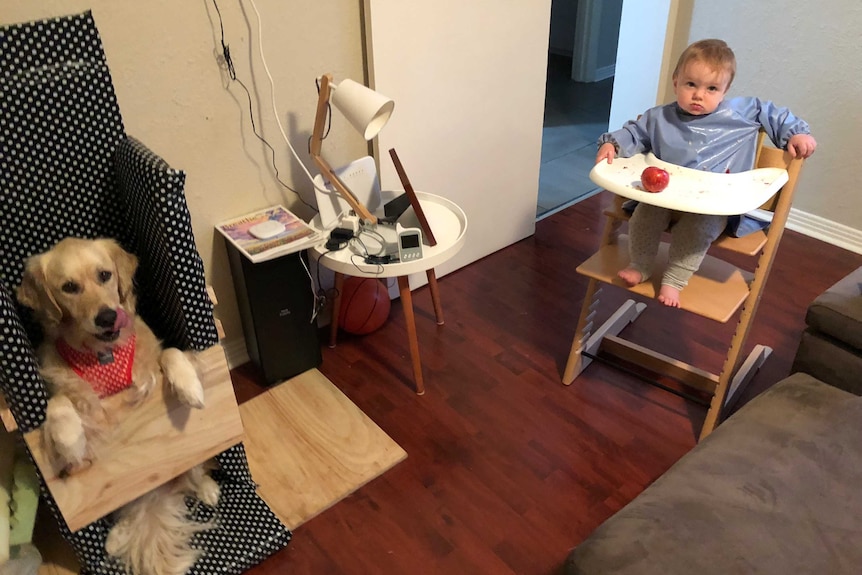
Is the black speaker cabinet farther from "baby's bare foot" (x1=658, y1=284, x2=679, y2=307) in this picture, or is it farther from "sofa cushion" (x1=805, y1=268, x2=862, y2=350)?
"sofa cushion" (x1=805, y1=268, x2=862, y2=350)

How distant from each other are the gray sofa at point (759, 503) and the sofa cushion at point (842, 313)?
0.47ft

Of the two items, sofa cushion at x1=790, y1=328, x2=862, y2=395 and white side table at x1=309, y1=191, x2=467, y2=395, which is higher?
white side table at x1=309, y1=191, x2=467, y2=395

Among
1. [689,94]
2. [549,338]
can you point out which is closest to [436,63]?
[689,94]

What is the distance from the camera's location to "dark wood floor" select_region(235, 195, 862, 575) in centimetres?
155

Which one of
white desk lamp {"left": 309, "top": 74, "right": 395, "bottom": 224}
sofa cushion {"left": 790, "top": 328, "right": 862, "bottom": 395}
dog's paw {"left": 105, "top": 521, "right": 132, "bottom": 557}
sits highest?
white desk lamp {"left": 309, "top": 74, "right": 395, "bottom": 224}

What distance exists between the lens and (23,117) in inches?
52.4

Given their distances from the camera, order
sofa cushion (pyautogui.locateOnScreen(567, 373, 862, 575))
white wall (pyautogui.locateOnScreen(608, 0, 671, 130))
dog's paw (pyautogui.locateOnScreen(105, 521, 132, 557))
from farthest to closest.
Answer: white wall (pyautogui.locateOnScreen(608, 0, 671, 130)) < dog's paw (pyautogui.locateOnScreen(105, 521, 132, 557)) < sofa cushion (pyautogui.locateOnScreen(567, 373, 862, 575))

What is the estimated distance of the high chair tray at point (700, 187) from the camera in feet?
4.69

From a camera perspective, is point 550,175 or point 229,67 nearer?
point 229,67

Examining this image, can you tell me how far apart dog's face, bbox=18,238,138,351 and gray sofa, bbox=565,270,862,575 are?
97cm

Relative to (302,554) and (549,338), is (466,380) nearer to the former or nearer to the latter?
(549,338)

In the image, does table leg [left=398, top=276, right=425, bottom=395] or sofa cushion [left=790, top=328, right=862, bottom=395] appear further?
table leg [left=398, top=276, right=425, bottom=395]

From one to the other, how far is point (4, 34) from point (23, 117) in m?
0.16

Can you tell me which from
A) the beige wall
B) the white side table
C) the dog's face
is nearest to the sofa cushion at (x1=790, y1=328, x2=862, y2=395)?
the white side table
